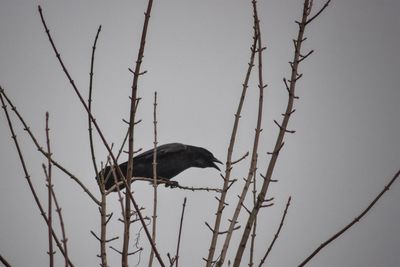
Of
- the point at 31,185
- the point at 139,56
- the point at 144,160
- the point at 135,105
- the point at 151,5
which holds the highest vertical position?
the point at 144,160

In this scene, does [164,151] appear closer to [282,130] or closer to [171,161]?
[171,161]

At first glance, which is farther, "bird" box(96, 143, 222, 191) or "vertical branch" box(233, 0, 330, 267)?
"bird" box(96, 143, 222, 191)

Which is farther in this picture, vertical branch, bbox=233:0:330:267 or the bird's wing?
the bird's wing

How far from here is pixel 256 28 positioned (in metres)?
2.60

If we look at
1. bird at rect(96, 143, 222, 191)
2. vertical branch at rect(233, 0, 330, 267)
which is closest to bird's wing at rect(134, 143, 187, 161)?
bird at rect(96, 143, 222, 191)

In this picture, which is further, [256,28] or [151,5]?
[256,28]

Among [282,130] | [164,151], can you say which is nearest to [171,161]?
[164,151]

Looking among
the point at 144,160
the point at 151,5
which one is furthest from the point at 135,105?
the point at 144,160

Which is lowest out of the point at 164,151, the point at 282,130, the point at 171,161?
the point at 282,130

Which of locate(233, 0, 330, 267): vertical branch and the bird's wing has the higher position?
the bird's wing

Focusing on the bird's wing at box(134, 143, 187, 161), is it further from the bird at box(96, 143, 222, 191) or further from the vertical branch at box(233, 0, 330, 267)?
the vertical branch at box(233, 0, 330, 267)

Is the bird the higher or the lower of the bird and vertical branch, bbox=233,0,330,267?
the higher

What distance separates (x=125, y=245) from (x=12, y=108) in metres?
0.92

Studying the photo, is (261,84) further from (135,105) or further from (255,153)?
(135,105)
